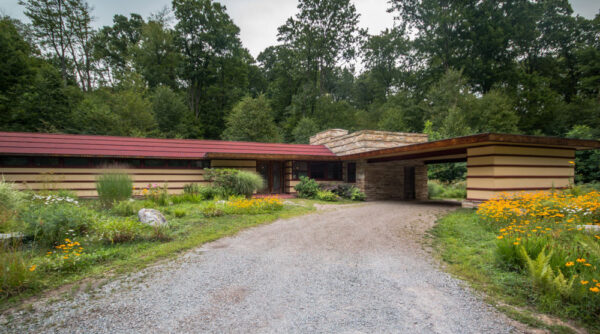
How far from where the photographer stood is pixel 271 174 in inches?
666

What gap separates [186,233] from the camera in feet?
21.0

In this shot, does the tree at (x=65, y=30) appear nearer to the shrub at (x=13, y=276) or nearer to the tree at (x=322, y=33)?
the tree at (x=322, y=33)

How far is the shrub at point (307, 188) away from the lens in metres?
14.8

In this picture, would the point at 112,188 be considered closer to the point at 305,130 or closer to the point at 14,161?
the point at 14,161

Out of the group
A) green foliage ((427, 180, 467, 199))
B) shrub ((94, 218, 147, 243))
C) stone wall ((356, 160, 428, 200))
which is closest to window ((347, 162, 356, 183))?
stone wall ((356, 160, 428, 200))

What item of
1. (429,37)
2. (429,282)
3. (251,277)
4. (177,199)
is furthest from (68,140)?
(429,37)

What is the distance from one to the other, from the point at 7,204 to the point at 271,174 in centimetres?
1182

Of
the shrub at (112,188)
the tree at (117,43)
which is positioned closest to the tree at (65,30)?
the tree at (117,43)

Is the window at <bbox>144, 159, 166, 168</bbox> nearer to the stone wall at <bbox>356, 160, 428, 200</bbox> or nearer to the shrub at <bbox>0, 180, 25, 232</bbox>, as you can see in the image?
the shrub at <bbox>0, 180, 25, 232</bbox>

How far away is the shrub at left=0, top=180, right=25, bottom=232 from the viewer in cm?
535

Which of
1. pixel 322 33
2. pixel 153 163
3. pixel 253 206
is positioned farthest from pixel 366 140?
pixel 322 33

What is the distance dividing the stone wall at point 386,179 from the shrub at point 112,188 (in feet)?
36.5

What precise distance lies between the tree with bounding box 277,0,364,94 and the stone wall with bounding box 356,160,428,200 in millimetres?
18889

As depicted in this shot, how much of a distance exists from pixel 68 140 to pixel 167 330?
15.2 m
